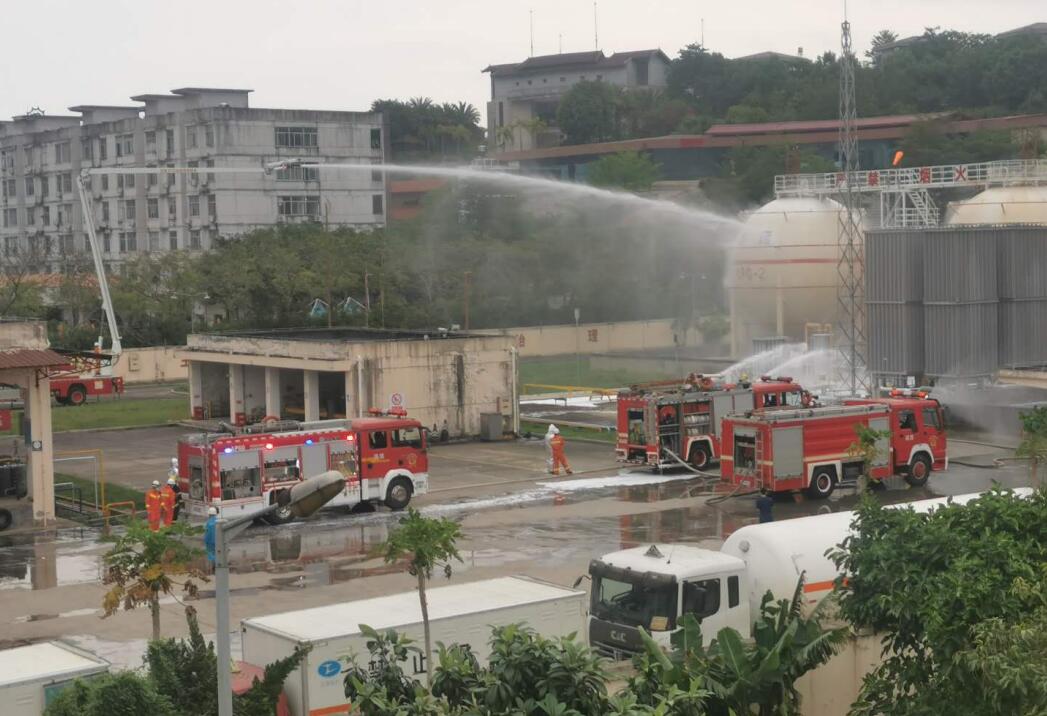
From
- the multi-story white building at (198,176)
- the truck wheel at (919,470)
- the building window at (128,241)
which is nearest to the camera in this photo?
the truck wheel at (919,470)

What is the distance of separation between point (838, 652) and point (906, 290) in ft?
102

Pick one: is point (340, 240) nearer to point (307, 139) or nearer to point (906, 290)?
point (307, 139)

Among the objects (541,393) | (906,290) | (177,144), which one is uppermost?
(177,144)

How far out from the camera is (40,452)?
29656 mm

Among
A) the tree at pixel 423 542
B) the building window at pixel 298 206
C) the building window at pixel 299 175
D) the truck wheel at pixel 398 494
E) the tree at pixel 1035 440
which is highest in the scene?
the building window at pixel 299 175

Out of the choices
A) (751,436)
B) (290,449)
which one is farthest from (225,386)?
(751,436)

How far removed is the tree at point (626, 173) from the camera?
89.9 meters

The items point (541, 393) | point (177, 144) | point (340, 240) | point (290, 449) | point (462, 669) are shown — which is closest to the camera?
point (462, 669)

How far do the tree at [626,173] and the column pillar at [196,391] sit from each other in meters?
45.7

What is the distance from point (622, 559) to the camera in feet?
57.3

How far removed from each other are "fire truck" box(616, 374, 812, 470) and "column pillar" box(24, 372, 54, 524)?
12.6 meters

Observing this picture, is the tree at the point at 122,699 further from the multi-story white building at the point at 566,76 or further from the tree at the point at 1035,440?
the multi-story white building at the point at 566,76

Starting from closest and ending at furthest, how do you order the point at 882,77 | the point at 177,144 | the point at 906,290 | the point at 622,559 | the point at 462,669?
1. the point at 462,669
2. the point at 622,559
3. the point at 906,290
4. the point at 177,144
5. the point at 882,77

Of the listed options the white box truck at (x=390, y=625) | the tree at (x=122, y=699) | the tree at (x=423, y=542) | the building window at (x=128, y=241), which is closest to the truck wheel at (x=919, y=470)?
the white box truck at (x=390, y=625)
